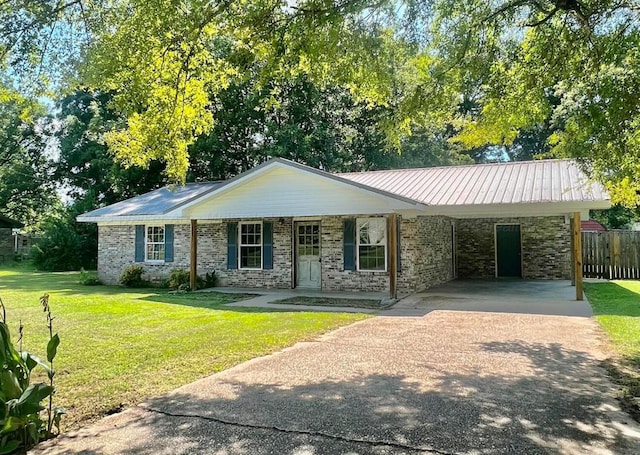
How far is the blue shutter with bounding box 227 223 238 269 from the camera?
53.3 feet

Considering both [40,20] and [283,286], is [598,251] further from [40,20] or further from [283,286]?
[40,20]

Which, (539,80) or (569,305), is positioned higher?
(539,80)

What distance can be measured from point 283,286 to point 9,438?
11.7m

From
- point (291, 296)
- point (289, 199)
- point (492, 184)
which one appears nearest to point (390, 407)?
point (291, 296)

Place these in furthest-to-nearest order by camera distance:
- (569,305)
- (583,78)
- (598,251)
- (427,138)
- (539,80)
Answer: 1. (427,138)
2. (598,251)
3. (569,305)
4. (539,80)
5. (583,78)

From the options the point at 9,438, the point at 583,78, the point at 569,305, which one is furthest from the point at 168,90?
the point at 569,305

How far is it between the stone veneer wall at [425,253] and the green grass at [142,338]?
4177 mm

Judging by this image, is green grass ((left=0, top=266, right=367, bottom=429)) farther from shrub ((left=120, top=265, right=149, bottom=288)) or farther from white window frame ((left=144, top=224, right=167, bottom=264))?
white window frame ((left=144, top=224, right=167, bottom=264))

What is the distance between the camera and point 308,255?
15.5 meters

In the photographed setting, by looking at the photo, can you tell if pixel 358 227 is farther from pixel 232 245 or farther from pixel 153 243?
pixel 153 243

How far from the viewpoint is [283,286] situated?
612 inches

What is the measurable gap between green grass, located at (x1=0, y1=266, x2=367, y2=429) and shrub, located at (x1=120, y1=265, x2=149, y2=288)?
11.5 feet

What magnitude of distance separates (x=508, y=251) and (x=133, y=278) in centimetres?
1382

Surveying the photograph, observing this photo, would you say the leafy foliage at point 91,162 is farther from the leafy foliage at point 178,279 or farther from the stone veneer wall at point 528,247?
the stone veneer wall at point 528,247
